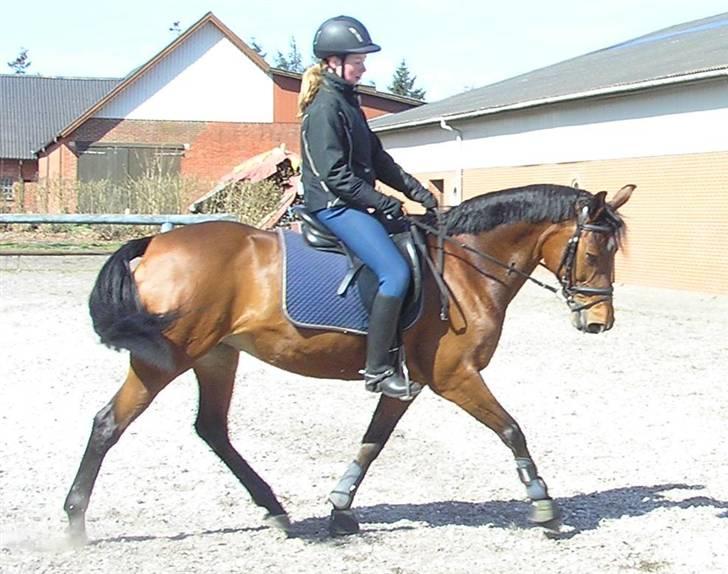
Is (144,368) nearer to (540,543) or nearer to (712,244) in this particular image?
(540,543)

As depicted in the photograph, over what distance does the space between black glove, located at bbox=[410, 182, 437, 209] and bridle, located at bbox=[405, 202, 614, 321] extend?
0.12m

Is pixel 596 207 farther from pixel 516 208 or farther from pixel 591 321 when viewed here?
pixel 591 321

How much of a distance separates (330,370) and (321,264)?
60 centimetres

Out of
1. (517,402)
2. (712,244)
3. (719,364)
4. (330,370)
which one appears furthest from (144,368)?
(712,244)

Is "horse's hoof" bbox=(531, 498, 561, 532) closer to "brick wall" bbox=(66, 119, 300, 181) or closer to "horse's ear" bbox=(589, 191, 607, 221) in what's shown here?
"horse's ear" bbox=(589, 191, 607, 221)

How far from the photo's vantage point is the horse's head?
5852mm

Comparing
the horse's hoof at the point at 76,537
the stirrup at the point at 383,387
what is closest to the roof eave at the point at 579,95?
the stirrup at the point at 383,387

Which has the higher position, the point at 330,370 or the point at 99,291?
the point at 99,291

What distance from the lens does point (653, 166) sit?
2108cm

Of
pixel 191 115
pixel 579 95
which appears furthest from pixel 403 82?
pixel 579 95

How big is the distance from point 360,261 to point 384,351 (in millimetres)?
501

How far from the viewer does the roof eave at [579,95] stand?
1927 centimetres

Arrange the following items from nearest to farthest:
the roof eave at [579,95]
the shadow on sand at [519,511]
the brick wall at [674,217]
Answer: the shadow on sand at [519,511], the roof eave at [579,95], the brick wall at [674,217]

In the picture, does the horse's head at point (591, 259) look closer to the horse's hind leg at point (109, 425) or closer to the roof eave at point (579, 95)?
the horse's hind leg at point (109, 425)
